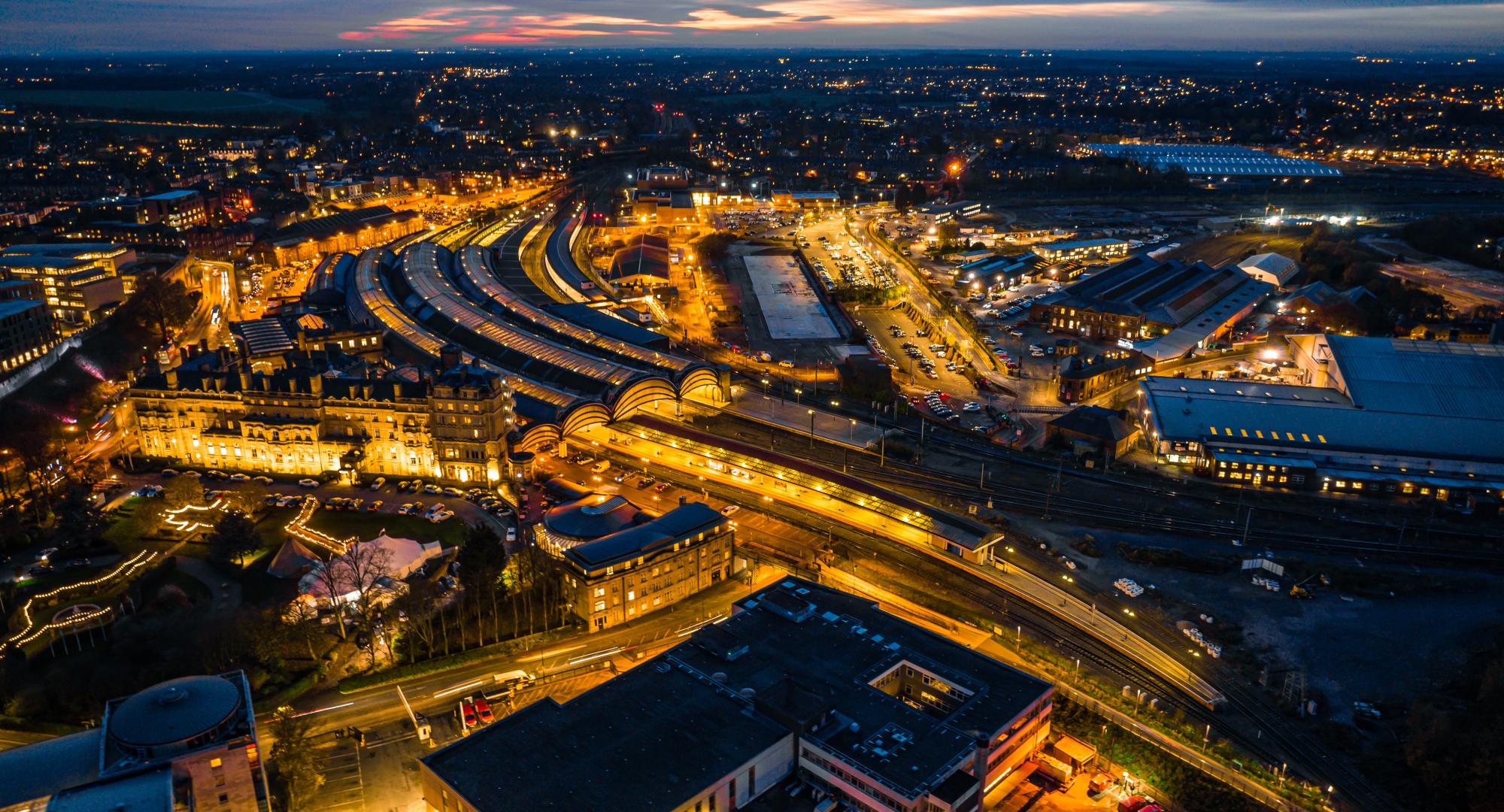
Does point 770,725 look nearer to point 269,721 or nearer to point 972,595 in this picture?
point 972,595

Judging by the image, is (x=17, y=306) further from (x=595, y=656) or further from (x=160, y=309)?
A: (x=595, y=656)

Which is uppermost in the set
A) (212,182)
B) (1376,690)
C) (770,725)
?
(212,182)

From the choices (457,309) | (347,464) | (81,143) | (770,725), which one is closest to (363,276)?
(457,309)

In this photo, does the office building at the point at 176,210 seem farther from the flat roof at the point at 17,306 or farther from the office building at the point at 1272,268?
the office building at the point at 1272,268

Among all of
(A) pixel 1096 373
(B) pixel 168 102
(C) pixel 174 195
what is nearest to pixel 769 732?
(A) pixel 1096 373

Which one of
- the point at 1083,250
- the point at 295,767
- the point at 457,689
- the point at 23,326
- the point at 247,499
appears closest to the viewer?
the point at 295,767

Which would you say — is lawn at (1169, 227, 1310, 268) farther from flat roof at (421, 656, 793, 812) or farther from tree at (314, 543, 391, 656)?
tree at (314, 543, 391, 656)

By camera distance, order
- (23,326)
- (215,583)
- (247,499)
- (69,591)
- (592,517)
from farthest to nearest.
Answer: (23,326) < (247,499) < (592,517) < (215,583) < (69,591)

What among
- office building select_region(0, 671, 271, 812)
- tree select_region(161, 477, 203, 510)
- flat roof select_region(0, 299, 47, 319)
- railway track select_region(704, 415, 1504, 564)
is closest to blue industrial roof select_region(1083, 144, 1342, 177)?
railway track select_region(704, 415, 1504, 564)
